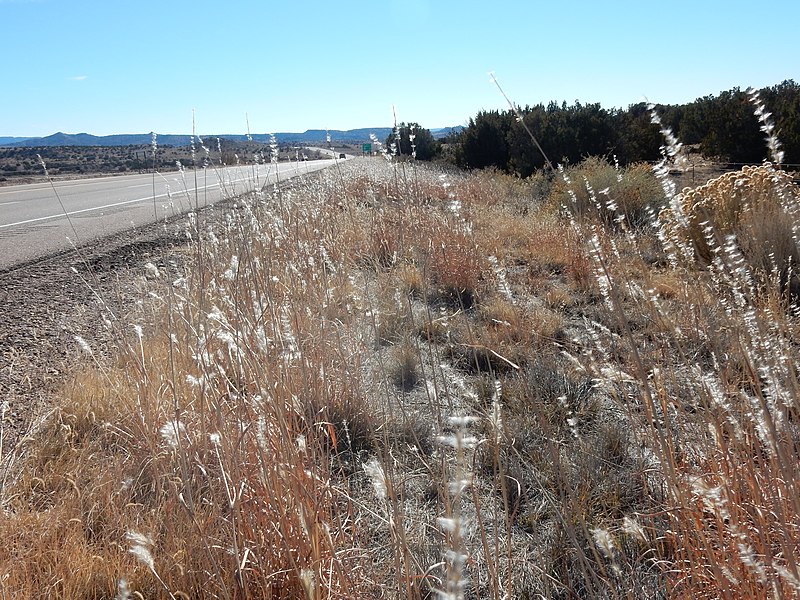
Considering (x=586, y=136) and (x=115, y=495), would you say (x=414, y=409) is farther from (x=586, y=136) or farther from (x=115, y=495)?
(x=586, y=136)

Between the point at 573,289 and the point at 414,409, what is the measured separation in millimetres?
2314

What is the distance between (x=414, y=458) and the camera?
2.29 meters

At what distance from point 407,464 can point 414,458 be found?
0.20 ft

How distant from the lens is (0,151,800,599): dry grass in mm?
1223

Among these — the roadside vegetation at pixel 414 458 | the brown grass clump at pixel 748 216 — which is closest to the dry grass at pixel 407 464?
the roadside vegetation at pixel 414 458

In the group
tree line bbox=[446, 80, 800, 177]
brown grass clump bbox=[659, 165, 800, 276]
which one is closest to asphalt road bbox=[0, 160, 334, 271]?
brown grass clump bbox=[659, 165, 800, 276]

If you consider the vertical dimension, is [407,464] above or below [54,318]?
below

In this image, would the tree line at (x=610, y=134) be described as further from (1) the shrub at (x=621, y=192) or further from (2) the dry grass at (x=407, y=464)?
(2) the dry grass at (x=407, y=464)

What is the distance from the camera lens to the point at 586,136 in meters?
14.1

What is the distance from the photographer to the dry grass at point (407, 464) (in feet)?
4.01

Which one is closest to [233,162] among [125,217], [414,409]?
[414,409]

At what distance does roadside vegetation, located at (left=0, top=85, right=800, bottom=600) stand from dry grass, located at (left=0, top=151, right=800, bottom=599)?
0.04 feet

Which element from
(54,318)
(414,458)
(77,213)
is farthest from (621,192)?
(77,213)

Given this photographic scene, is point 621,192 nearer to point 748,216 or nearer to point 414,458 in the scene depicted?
point 748,216
